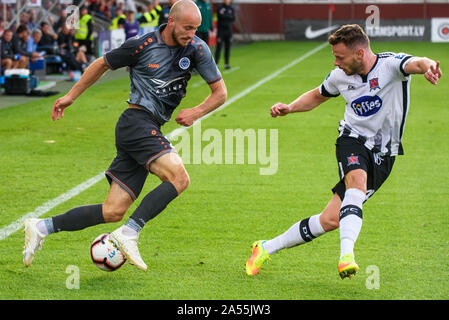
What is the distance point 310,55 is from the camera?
2870cm

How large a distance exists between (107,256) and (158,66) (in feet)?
4.59

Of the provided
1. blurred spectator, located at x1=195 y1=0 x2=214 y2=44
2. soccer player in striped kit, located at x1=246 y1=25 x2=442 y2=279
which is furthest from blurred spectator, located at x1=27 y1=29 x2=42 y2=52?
soccer player in striped kit, located at x1=246 y1=25 x2=442 y2=279

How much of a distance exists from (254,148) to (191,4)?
5.70m

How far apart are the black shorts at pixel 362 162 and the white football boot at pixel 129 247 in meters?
1.47

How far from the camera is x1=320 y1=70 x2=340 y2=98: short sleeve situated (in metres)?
5.60

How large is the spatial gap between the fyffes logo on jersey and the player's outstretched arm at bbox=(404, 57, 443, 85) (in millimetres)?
307

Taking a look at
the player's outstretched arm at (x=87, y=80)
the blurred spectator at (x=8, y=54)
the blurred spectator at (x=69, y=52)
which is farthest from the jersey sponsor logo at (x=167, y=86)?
the blurred spectator at (x=69, y=52)

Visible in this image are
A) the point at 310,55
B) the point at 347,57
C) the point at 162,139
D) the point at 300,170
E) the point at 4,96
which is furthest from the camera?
the point at 310,55

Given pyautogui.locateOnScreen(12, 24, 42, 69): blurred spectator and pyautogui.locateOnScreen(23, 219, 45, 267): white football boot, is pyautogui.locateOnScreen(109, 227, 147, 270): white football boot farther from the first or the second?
pyautogui.locateOnScreen(12, 24, 42, 69): blurred spectator

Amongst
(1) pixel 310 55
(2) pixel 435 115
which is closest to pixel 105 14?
(1) pixel 310 55

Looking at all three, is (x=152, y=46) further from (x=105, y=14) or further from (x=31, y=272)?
(x=105, y=14)

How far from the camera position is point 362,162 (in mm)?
5340

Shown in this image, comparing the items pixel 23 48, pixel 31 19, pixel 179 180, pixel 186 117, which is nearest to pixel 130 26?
pixel 31 19

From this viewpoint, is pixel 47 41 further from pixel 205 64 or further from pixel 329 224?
pixel 329 224
